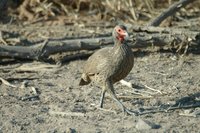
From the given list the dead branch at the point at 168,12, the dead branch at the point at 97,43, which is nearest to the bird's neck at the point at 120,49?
the dead branch at the point at 97,43

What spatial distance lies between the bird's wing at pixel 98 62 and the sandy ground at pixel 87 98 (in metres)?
0.38

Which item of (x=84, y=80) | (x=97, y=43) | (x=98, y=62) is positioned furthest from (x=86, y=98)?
(x=97, y=43)

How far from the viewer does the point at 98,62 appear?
6.46 meters

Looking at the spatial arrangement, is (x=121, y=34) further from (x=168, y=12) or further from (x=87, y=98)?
(x=168, y=12)

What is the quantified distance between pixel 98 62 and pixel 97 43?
1.97m

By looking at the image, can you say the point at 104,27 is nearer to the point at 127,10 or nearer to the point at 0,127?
the point at 127,10

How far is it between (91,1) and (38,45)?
3007 mm

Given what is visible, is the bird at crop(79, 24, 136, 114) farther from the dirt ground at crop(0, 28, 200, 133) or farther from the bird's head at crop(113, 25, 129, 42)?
the dirt ground at crop(0, 28, 200, 133)

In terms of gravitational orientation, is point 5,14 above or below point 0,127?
below

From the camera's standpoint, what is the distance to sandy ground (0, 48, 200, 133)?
589cm

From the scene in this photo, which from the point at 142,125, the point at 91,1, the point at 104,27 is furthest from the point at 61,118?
the point at 91,1

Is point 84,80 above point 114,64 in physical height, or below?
below

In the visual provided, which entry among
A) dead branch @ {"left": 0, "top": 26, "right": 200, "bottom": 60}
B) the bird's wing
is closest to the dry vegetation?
dead branch @ {"left": 0, "top": 26, "right": 200, "bottom": 60}

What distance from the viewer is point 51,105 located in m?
6.57
